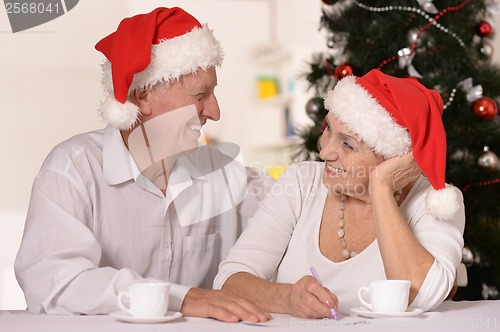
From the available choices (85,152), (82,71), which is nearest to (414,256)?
(85,152)

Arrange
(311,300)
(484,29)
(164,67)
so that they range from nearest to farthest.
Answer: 1. (311,300)
2. (164,67)
3. (484,29)

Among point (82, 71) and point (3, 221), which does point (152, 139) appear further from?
point (82, 71)

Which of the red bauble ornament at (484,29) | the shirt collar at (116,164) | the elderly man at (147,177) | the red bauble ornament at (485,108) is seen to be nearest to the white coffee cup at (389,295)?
the elderly man at (147,177)

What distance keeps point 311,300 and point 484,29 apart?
5.14ft

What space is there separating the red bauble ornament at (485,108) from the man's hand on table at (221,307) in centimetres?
138

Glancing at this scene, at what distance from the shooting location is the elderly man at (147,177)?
1.83 metres

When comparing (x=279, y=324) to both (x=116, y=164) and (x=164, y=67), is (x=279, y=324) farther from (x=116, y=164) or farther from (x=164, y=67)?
(x=164, y=67)

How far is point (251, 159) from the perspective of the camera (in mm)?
6078

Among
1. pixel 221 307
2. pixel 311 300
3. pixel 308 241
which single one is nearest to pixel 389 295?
pixel 311 300

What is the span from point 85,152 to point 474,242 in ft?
4.70

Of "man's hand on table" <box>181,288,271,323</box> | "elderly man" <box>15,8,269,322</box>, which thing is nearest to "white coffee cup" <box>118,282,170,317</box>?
"man's hand on table" <box>181,288,271,323</box>

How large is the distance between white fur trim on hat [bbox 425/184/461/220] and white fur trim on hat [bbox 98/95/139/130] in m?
0.81

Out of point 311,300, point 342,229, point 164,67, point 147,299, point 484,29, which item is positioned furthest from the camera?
point 484,29

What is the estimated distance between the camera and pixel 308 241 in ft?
A: 6.24
